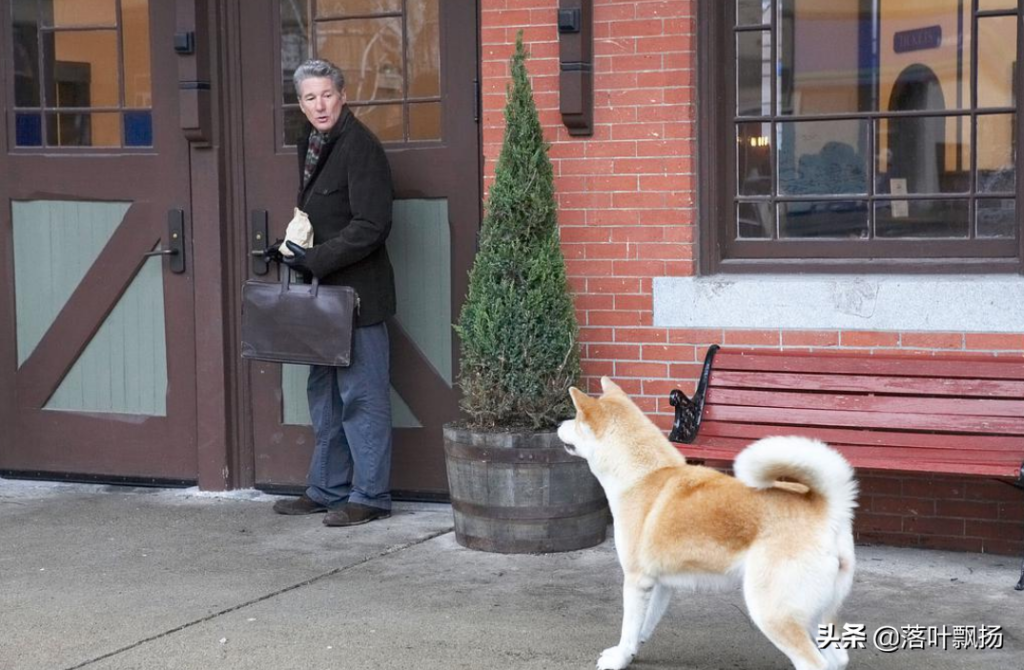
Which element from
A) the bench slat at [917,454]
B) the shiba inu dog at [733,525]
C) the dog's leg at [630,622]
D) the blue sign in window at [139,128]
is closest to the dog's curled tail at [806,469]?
the shiba inu dog at [733,525]

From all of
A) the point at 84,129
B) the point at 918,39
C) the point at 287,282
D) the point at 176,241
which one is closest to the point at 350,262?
the point at 287,282

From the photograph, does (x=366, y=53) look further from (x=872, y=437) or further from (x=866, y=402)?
(x=872, y=437)

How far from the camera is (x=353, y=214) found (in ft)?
22.1

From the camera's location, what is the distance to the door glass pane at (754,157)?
6590mm

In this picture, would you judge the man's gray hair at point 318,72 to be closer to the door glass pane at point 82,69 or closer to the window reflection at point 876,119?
the door glass pane at point 82,69

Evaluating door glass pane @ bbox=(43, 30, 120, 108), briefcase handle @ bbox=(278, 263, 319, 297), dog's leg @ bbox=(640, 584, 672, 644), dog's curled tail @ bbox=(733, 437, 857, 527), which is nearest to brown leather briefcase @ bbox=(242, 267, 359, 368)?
briefcase handle @ bbox=(278, 263, 319, 297)

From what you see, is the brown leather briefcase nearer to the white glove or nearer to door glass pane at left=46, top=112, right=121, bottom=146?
the white glove

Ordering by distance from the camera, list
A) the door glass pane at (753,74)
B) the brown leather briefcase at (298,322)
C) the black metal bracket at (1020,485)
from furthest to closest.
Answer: the brown leather briefcase at (298,322) < the door glass pane at (753,74) < the black metal bracket at (1020,485)

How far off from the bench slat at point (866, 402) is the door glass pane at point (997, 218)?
32.2 inches

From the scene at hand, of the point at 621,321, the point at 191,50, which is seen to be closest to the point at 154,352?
the point at 191,50

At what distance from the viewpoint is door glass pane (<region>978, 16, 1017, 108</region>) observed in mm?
6184

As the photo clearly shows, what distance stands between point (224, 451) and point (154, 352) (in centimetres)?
69

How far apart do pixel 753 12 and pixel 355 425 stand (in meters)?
2.70

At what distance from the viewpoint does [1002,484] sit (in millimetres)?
6152
